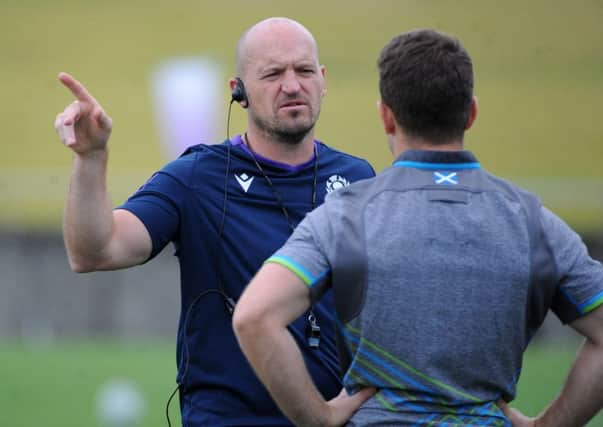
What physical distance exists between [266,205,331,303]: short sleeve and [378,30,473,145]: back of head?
39cm

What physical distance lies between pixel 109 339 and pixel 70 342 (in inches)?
40.5

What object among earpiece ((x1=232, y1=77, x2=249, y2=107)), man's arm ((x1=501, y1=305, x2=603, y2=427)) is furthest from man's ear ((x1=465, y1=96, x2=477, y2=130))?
earpiece ((x1=232, y1=77, x2=249, y2=107))

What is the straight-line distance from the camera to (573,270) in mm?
3135

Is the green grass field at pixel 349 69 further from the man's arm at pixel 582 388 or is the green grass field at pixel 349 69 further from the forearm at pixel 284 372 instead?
the forearm at pixel 284 372

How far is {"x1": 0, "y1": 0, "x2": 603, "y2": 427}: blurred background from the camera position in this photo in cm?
1691

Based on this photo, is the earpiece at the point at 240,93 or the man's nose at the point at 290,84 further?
the earpiece at the point at 240,93

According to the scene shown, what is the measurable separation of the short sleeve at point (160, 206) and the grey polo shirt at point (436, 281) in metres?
1.17

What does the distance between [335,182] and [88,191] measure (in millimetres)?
1180

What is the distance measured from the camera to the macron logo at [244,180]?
4.44 metres

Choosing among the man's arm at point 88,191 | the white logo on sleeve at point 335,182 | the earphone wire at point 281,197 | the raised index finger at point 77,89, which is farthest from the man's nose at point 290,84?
the raised index finger at point 77,89

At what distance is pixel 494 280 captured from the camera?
3.09 metres

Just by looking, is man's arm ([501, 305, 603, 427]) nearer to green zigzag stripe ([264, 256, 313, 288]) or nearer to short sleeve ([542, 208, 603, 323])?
short sleeve ([542, 208, 603, 323])

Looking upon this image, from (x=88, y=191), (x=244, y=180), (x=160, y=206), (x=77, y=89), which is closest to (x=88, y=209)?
(x=88, y=191)

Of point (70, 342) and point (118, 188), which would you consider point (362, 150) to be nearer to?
point (118, 188)
